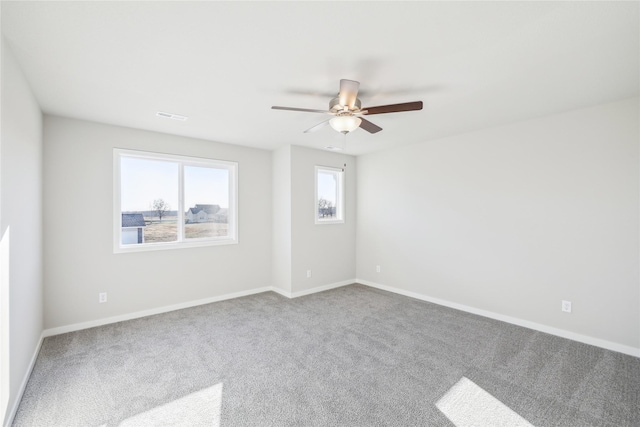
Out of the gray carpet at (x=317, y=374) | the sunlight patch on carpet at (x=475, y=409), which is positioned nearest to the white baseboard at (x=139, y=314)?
the gray carpet at (x=317, y=374)

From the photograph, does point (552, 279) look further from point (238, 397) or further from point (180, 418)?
point (180, 418)

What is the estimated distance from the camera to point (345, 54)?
2.06m

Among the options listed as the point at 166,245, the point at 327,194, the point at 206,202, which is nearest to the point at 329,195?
the point at 327,194

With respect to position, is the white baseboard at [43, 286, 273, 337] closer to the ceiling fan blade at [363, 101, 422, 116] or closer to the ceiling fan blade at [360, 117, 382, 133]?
the ceiling fan blade at [360, 117, 382, 133]

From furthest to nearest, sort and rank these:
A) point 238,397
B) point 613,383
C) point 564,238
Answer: point 564,238, point 613,383, point 238,397

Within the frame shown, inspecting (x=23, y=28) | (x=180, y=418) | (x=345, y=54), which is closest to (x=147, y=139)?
(x=23, y=28)

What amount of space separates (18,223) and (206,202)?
7.89ft

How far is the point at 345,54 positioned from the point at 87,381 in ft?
10.6

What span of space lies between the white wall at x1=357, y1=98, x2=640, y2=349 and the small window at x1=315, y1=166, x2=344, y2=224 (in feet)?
3.14

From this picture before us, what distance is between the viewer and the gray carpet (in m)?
2.02

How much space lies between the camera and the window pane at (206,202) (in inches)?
173

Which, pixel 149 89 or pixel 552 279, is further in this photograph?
pixel 552 279

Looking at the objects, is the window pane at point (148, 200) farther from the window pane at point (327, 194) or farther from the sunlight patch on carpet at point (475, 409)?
the sunlight patch on carpet at point (475, 409)

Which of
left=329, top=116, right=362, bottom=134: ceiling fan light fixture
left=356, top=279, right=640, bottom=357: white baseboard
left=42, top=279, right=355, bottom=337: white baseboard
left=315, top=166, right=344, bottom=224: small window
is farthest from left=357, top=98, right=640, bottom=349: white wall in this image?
left=329, top=116, right=362, bottom=134: ceiling fan light fixture
